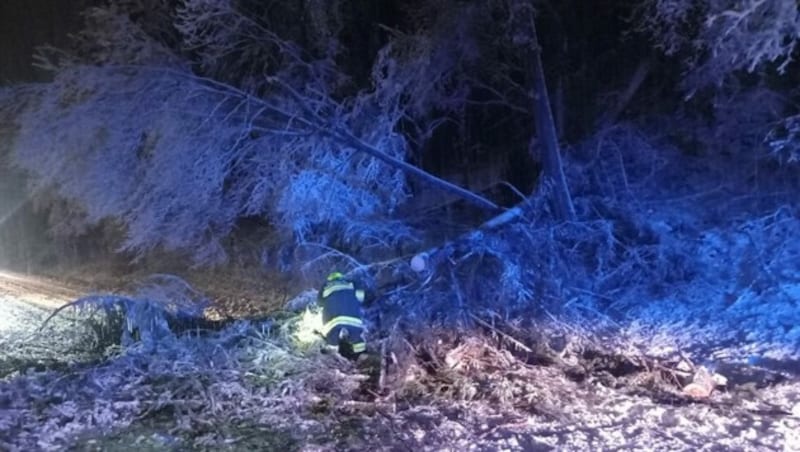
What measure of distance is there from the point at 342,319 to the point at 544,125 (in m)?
4.10

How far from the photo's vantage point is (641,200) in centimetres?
896

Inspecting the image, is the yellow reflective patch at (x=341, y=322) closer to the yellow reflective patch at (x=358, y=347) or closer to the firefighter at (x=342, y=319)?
the firefighter at (x=342, y=319)

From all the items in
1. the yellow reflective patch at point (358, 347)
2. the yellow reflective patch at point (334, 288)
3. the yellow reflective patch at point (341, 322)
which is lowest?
Result: the yellow reflective patch at point (358, 347)

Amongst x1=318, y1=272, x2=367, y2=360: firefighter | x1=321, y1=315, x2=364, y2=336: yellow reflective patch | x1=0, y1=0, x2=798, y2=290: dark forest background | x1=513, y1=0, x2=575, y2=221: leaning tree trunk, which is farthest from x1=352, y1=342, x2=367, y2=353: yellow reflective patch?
x1=513, y1=0, x2=575, y2=221: leaning tree trunk

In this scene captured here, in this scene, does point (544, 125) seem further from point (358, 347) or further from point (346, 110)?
point (358, 347)

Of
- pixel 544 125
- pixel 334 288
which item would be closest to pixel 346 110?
pixel 544 125

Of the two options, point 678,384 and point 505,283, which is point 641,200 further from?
point 678,384

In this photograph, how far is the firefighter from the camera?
6.34 metres

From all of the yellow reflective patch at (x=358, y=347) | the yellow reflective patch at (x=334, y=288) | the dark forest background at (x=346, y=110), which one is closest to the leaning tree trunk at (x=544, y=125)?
the dark forest background at (x=346, y=110)

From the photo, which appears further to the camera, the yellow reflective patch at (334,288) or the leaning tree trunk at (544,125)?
the leaning tree trunk at (544,125)

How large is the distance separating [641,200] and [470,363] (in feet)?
14.2

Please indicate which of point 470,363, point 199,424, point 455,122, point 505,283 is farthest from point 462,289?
point 455,122

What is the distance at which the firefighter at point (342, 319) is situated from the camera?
6336 millimetres

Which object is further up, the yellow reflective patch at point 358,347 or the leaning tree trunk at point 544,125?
the leaning tree trunk at point 544,125
